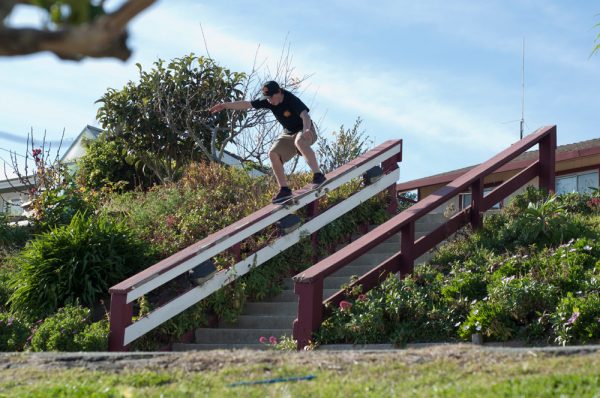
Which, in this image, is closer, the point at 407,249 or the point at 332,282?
the point at 407,249

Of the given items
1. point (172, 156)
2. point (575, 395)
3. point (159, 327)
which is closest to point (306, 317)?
point (159, 327)

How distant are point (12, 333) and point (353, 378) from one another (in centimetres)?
475

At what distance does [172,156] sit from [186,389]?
13.0 metres

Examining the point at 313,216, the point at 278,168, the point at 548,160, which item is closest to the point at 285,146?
the point at 278,168

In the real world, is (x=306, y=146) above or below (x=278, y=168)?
above

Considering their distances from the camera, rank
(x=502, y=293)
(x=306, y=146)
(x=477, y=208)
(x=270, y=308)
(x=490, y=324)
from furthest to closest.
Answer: (x=306, y=146) < (x=477, y=208) < (x=270, y=308) < (x=502, y=293) < (x=490, y=324)

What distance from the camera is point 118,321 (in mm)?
7531

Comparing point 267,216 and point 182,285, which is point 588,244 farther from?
point 182,285

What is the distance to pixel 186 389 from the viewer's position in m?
4.44

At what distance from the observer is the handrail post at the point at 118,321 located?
7.49 metres

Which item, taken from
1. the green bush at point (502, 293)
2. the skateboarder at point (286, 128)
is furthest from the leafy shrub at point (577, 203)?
the skateboarder at point (286, 128)

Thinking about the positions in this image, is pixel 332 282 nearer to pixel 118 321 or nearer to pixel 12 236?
pixel 118 321

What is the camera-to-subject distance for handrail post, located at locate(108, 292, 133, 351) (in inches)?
295

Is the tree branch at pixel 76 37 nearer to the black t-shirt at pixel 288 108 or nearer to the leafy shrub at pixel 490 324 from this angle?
the leafy shrub at pixel 490 324
